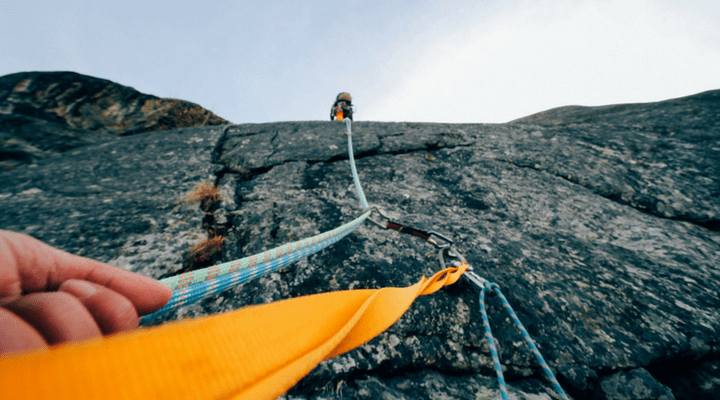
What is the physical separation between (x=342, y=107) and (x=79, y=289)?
187 inches

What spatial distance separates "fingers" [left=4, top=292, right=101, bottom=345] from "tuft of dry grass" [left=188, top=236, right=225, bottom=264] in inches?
39.9

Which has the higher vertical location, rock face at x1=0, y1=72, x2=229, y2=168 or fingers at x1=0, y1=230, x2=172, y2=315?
rock face at x1=0, y1=72, x2=229, y2=168

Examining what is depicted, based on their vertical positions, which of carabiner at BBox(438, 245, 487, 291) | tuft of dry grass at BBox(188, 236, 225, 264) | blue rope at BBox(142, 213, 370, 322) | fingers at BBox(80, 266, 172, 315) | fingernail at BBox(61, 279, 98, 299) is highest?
fingernail at BBox(61, 279, 98, 299)

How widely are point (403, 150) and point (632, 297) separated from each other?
2.06 meters

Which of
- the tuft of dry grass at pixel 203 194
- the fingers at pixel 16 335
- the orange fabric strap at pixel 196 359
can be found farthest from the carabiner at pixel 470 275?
the tuft of dry grass at pixel 203 194

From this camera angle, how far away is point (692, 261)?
1457mm

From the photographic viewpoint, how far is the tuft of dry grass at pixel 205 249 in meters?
1.41

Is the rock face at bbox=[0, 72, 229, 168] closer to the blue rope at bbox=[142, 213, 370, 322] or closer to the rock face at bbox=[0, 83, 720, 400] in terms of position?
the rock face at bbox=[0, 83, 720, 400]

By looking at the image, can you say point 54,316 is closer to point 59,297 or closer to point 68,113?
point 59,297

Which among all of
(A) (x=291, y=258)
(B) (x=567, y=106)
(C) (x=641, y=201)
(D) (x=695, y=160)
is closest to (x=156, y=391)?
(A) (x=291, y=258)

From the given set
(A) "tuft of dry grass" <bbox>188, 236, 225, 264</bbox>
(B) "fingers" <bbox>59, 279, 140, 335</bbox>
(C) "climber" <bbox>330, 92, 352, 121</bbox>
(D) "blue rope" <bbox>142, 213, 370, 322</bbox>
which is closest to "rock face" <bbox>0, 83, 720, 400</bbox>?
(A) "tuft of dry grass" <bbox>188, 236, 225, 264</bbox>

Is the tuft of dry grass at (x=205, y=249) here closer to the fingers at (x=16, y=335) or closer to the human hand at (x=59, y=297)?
the human hand at (x=59, y=297)

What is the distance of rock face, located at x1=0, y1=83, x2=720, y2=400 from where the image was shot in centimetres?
99

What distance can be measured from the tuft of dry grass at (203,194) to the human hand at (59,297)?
1340 millimetres
